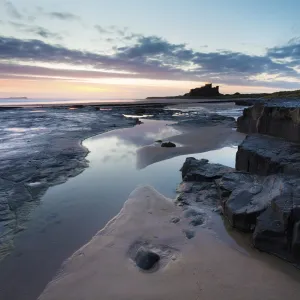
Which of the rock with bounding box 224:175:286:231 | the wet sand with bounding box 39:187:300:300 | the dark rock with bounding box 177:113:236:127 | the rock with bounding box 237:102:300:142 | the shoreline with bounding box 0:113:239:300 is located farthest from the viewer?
the dark rock with bounding box 177:113:236:127

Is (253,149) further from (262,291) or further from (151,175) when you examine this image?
(262,291)

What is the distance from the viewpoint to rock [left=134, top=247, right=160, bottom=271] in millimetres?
3864

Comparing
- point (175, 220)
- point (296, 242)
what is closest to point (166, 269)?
point (175, 220)

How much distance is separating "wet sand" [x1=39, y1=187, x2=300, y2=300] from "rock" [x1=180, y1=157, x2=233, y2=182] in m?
2.44

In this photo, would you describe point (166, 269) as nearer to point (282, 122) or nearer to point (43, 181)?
point (43, 181)

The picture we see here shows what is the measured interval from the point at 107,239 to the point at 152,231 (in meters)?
0.82

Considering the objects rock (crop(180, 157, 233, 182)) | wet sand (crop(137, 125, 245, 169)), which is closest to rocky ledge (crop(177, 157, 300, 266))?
rock (crop(180, 157, 233, 182))

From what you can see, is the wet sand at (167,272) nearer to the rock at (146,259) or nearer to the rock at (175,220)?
the rock at (146,259)

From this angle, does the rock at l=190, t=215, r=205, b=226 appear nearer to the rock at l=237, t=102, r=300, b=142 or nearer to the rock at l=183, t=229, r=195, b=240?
the rock at l=183, t=229, r=195, b=240

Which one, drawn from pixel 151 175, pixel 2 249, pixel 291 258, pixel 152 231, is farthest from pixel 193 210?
pixel 2 249

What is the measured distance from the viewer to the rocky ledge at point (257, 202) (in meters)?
3.96

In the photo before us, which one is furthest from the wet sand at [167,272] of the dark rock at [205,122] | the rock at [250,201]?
the dark rock at [205,122]

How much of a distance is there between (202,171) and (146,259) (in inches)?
157

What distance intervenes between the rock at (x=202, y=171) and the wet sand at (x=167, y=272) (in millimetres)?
2440
